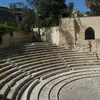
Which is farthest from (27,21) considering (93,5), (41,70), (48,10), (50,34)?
(93,5)

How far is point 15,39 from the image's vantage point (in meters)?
12.6

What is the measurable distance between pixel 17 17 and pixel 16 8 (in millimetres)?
1509

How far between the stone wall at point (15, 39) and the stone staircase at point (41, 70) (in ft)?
2.01

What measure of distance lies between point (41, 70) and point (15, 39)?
445 centimetres

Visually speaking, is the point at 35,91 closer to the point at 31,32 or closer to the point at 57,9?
the point at 31,32

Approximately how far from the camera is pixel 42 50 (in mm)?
12117

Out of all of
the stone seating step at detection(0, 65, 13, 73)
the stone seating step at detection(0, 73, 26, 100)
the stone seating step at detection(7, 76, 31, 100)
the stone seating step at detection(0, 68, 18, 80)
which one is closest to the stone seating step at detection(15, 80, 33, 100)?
the stone seating step at detection(7, 76, 31, 100)

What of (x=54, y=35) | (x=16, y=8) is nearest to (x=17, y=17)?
(x=16, y=8)

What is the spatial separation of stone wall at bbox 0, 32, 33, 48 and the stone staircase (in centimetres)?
61

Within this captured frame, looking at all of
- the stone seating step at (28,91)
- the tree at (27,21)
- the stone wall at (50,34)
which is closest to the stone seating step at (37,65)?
the stone seating step at (28,91)

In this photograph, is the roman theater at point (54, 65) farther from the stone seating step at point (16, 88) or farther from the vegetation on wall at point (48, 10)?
the vegetation on wall at point (48, 10)

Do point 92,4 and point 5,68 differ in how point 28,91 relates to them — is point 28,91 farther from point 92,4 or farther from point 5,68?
point 92,4

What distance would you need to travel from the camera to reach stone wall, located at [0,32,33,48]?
1120 centimetres

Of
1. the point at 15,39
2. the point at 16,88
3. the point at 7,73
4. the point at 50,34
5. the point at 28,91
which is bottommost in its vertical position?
the point at 28,91
